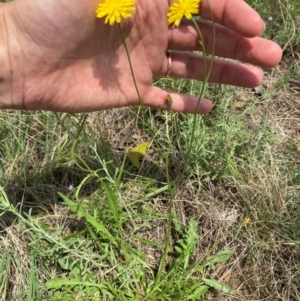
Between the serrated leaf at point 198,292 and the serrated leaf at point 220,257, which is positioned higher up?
the serrated leaf at point 220,257

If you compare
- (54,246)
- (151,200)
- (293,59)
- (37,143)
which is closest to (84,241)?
(54,246)

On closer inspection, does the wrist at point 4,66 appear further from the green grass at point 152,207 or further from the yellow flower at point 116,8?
the yellow flower at point 116,8

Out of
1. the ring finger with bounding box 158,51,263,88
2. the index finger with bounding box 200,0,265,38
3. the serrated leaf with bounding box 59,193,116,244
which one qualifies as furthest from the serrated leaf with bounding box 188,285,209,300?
the index finger with bounding box 200,0,265,38

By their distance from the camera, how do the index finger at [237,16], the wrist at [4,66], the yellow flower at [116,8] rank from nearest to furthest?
the yellow flower at [116,8] → the index finger at [237,16] → the wrist at [4,66]

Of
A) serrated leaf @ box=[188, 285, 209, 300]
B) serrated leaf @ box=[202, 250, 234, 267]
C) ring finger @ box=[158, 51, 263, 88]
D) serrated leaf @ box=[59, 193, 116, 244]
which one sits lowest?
serrated leaf @ box=[188, 285, 209, 300]

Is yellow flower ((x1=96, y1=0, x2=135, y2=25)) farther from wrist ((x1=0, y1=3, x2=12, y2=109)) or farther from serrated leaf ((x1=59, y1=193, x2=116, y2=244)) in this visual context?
serrated leaf ((x1=59, y1=193, x2=116, y2=244))

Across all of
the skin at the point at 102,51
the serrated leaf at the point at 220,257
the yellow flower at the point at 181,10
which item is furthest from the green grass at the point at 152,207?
the yellow flower at the point at 181,10

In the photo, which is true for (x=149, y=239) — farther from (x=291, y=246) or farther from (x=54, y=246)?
(x=291, y=246)

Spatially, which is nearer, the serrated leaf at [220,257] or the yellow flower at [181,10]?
the yellow flower at [181,10]
